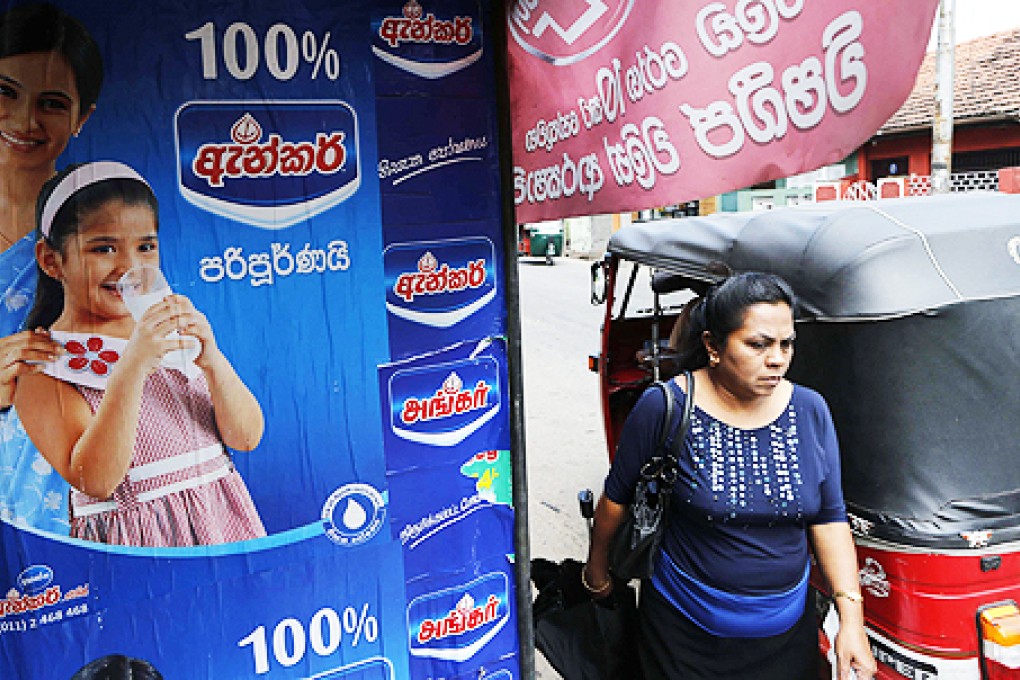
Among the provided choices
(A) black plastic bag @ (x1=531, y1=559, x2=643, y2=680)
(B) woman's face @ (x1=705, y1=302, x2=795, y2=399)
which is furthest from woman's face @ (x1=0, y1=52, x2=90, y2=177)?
(A) black plastic bag @ (x1=531, y1=559, x2=643, y2=680)

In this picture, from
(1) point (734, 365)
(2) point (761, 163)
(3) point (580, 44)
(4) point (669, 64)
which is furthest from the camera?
(1) point (734, 365)

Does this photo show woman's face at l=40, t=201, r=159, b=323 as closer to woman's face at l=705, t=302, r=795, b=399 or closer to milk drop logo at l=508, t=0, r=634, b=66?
milk drop logo at l=508, t=0, r=634, b=66

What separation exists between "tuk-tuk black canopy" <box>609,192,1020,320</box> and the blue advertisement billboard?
132 cm

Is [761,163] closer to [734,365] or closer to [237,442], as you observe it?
[734,365]

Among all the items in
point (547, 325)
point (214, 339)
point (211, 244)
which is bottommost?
point (547, 325)

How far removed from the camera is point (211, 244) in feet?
6.34

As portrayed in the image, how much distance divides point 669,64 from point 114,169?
49.1 inches

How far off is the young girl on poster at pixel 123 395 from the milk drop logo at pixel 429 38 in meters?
0.71

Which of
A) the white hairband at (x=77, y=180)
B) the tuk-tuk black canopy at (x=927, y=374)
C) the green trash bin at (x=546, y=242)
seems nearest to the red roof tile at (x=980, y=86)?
the green trash bin at (x=546, y=242)

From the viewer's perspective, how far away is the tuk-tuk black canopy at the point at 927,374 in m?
2.74

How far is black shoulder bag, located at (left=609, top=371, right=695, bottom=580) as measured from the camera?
7.59ft

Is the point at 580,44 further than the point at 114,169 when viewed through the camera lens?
Yes

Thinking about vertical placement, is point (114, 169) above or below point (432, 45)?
below

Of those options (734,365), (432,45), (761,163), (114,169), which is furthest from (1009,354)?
(114,169)
